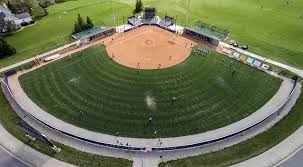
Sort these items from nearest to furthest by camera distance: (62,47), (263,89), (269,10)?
(263,89) < (62,47) < (269,10)

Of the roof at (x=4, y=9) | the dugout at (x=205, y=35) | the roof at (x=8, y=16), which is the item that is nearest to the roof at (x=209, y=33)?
the dugout at (x=205, y=35)

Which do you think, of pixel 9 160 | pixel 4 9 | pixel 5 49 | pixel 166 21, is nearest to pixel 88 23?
pixel 5 49

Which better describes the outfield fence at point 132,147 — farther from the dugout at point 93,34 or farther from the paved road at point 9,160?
the dugout at point 93,34

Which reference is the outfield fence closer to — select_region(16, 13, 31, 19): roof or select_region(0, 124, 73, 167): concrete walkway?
select_region(0, 124, 73, 167): concrete walkway

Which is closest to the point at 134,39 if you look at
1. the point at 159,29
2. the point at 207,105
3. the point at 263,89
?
the point at 159,29

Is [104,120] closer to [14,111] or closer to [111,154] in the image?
[111,154]
